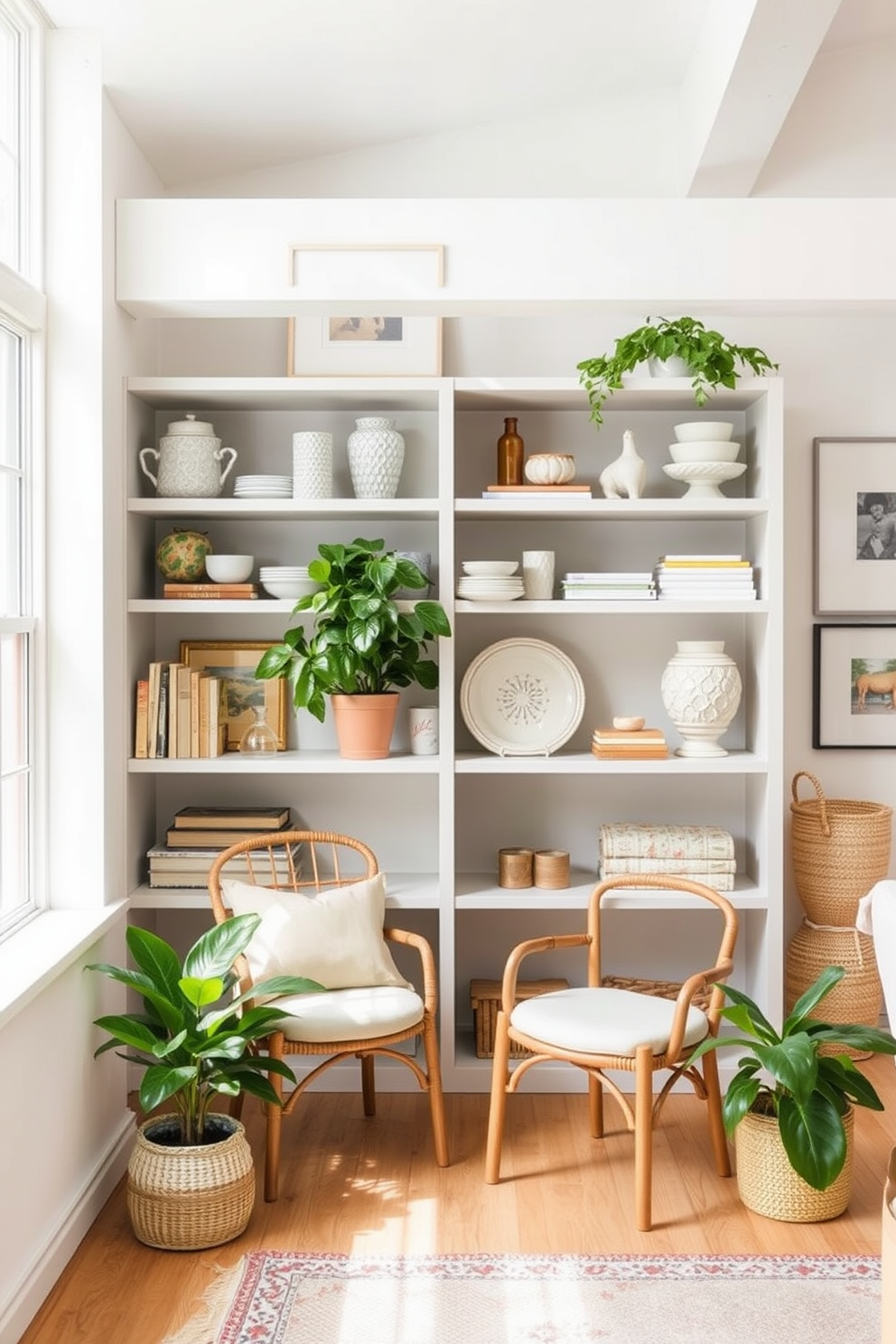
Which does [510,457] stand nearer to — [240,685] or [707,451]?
[707,451]

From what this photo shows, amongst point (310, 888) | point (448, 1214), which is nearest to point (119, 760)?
point (310, 888)

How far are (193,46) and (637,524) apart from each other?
6.24 ft

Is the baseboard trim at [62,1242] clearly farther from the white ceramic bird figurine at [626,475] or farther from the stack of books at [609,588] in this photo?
the white ceramic bird figurine at [626,475]

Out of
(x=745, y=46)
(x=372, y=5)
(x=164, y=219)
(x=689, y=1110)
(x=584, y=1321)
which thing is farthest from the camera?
(x=689, y=1110)

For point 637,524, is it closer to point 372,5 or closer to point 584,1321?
point 372,5

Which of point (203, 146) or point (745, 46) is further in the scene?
point (203, 146)

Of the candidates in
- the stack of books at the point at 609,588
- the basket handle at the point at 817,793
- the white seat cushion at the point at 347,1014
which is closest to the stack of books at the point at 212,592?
the stack of books at the point at 609,588

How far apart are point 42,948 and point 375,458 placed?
1685 millimetres

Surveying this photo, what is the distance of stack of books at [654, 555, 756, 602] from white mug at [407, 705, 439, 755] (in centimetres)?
80

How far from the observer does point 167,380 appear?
3541mm

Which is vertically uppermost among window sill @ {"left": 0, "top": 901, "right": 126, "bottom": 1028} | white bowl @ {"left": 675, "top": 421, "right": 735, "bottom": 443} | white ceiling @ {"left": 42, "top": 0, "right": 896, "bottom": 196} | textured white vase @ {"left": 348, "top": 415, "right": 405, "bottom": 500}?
white ceiling @ {"left": 42, "top": 0, "right": 896, "bottom": 196}

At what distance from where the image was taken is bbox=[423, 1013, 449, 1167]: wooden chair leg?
125 inches

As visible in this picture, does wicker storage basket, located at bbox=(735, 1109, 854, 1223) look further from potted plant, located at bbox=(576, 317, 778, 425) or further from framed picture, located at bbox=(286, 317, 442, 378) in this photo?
framed picture, located at bbox=(286, 317, 442, 378)

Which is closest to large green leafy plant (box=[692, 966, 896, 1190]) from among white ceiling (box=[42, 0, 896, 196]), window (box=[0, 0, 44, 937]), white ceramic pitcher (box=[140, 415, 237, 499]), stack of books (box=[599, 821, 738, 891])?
stack of books (box=[599, 821, 738, 891])
